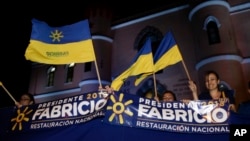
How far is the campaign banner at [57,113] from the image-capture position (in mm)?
4504

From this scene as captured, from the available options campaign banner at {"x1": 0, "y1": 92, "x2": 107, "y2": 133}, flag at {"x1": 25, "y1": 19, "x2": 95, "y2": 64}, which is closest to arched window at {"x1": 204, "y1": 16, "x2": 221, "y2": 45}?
flag at {"x1": 25, "y1": 19, "x2": 95, "y2": 64}

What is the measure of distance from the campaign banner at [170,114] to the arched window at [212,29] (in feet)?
Answer: 35.9

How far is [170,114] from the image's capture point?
4.34 meters

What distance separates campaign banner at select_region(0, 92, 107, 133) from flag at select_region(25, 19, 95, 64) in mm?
947

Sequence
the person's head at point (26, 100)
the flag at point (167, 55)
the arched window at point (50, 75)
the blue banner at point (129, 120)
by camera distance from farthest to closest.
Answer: the arched window at point (50, 75) < the flag at point (167, 55) < the person's head at point (26, 100) < the blue banner at point (129, 120)

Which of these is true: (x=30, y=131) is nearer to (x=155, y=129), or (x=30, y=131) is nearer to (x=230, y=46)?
(x=155, y=129)

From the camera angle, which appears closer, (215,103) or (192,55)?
(215,103)

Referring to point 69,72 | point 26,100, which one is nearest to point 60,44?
point 26,100

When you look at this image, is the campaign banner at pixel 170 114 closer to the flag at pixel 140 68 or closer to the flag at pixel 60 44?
the flag at pixel 140 68

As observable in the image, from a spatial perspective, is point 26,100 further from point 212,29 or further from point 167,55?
point 212,29

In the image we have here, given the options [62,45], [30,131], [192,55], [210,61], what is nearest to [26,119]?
[30,131]

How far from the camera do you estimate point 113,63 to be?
61.8ft

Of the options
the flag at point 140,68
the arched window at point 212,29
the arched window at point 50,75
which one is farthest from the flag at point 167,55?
the arched window at point 50,75

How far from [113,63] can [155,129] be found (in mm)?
14733
